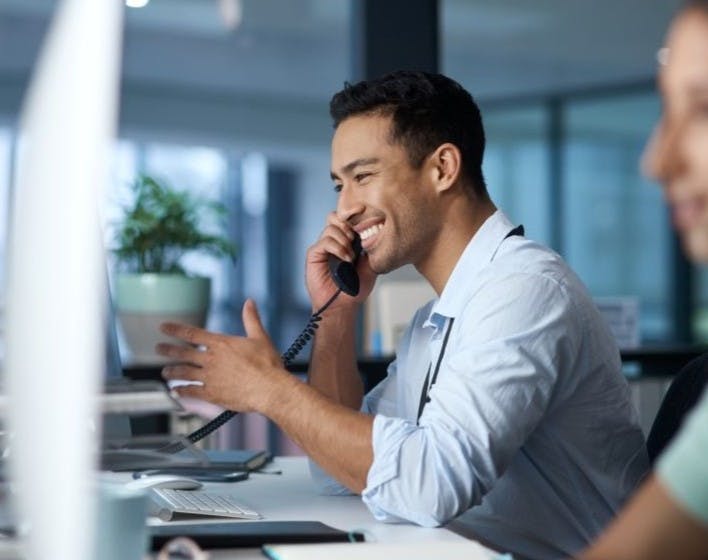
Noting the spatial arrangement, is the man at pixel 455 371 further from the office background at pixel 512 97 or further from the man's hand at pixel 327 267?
the office background at pixel 512 97

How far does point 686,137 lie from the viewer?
3.03 ft

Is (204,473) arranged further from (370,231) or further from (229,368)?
(370,231)

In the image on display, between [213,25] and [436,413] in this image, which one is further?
[213,25]

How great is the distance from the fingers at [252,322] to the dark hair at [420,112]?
0.40 metres

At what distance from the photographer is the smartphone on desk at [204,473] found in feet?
6.97

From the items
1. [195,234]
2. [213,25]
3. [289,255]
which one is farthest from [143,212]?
[289,255]

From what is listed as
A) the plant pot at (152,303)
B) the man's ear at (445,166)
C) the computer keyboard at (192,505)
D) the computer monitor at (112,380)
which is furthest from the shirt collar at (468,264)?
the plant pot at (152,303)

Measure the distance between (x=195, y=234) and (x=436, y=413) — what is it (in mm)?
1833

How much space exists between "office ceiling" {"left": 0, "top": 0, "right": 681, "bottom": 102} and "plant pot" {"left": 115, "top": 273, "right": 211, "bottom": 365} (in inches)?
181

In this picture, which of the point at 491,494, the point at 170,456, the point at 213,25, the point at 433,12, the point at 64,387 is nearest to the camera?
the point at 64,387

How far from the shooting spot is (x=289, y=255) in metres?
13.8

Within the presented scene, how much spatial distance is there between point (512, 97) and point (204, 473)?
322 inches

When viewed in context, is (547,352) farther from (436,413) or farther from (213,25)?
(213,25)

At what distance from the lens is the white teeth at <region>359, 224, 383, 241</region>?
2.23 meters
